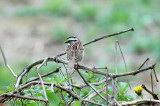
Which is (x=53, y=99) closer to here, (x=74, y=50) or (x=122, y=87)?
(x=122, y=87)


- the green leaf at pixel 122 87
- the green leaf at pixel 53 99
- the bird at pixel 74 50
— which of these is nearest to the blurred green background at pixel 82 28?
the bird at pixel 74 50

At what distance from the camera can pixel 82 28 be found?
41.9 feet

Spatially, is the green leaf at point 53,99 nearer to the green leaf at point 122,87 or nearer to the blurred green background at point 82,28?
the green leaf at point 122,87

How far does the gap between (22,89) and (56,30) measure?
933 centimetres

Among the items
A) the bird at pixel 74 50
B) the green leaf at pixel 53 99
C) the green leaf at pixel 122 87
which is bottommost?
the green leaf at pixel 122 87

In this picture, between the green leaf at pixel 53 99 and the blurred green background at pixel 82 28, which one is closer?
the green leaf at pixel 53 99

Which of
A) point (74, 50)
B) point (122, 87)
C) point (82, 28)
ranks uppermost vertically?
point (82, 28)

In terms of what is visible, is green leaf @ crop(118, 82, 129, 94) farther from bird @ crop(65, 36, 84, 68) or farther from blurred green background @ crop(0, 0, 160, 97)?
blurred green background @ crop(0, 0, 160, 97)

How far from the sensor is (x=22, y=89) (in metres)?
2.84

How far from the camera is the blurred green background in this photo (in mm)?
10836

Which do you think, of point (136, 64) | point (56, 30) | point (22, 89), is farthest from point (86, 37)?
point (22, 89)

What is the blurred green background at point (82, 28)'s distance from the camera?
10.8 metres

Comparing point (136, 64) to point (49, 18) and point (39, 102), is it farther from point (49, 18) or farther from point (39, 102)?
point (39, 102)

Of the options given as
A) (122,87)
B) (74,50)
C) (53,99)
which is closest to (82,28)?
(74,50)
